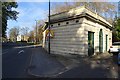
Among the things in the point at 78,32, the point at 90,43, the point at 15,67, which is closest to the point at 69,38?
the point at 78,32

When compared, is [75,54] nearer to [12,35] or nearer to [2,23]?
[2,23]

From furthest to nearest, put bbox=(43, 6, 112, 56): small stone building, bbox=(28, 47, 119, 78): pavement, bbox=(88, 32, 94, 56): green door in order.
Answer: bbox=(88, 32, 94, 56): green door, bbox=(43, 6, 112, 56): small stone building, bbox=(28, 47, 119, 78): pavement

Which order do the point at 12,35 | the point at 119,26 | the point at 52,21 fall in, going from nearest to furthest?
1. the point at 52,21
2. the point at 119,26
3. the point at 12,35

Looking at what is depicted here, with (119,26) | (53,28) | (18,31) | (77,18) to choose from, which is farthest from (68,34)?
(18,31)

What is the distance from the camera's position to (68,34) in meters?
20.9

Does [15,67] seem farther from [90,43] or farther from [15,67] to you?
[90,43]

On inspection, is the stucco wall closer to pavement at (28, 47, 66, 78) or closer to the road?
pavement at (28, 47, 66, 78)

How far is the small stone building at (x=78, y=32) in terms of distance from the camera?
19016mm

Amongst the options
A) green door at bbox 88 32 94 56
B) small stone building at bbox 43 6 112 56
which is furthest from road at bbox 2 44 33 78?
green door at bbox 88 32 94 56

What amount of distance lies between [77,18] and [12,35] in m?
116

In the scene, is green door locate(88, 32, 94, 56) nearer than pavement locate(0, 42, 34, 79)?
No

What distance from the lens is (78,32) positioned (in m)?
19.3

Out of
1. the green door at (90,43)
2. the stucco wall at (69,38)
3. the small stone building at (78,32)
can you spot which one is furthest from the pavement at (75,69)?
the green door at (90,43)

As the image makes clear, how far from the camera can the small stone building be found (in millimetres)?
19016
